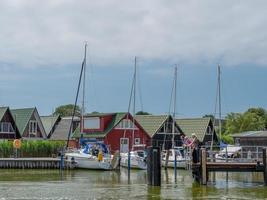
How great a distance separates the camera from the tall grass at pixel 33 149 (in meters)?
68.8

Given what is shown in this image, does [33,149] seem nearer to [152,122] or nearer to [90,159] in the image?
[90,159]

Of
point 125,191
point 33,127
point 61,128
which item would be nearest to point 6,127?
point 33,127

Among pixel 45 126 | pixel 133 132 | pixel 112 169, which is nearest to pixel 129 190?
pixel 112 169

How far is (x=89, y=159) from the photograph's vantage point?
6131cm

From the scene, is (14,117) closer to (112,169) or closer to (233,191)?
(112,169)

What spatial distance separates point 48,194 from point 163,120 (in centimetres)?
5300

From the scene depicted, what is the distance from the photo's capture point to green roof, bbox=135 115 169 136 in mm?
85625

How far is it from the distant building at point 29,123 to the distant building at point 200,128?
21502 millimetres

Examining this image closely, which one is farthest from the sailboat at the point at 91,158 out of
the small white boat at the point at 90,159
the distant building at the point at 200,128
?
the distant building at the point at 200,128

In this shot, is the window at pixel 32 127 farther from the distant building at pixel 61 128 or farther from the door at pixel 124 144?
the door at pixel 124 144

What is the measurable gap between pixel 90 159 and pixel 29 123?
2514cm

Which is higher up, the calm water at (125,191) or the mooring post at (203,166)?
the mooring post at (203,166)

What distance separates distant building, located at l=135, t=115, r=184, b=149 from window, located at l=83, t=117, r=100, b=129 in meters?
8.28

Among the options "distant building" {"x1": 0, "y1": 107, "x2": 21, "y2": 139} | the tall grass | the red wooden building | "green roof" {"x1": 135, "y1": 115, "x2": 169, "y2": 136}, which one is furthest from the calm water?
"green roof" {"x1": 135, "y1": 115, "x2": 169, "y2": 136}
